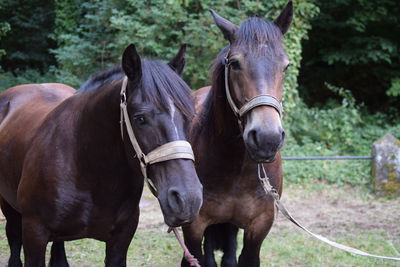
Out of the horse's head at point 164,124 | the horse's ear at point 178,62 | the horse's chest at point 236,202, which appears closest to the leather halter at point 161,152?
the horse's head at point 164,124

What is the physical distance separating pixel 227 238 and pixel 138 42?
4986 millimetres

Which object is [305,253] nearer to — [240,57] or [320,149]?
[240,57]

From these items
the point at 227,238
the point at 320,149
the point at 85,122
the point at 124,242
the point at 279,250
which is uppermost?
the point at 85,122

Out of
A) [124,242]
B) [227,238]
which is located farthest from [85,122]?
[227,238]

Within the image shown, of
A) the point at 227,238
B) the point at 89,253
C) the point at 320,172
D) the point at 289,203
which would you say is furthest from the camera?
the point at 320,172

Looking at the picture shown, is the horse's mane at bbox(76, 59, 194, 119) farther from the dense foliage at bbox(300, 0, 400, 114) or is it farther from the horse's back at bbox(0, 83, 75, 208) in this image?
the dense foliage at bbox(300, 0, 400, 114)

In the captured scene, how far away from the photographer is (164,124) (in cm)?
202

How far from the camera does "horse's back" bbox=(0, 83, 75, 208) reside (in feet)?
9.88

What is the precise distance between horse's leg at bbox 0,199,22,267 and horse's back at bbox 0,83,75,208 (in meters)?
0.32

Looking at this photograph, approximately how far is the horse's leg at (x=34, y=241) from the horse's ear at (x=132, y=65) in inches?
42.7

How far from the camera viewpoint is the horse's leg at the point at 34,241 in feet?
8.26

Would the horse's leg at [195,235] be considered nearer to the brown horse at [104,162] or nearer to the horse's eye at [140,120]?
the brown horse at [104,162]

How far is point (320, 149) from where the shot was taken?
27.5ft

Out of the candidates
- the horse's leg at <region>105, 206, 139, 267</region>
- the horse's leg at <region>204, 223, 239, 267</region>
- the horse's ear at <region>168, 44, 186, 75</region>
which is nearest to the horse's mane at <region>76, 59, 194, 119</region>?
the horse's ear at <region>168, 44, 186, 75</region>
